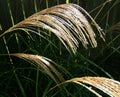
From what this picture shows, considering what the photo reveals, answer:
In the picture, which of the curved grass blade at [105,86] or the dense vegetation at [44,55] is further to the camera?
the dense vegetation at [44,55]

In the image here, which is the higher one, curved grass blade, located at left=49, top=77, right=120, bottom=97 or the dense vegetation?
curved grass blade, located at left=49, top=77, right=120, bottom=97

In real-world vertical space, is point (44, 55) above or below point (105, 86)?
below

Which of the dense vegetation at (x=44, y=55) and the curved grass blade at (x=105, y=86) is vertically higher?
the curved grass blade at (x=105, y=86)

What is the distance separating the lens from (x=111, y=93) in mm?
1066

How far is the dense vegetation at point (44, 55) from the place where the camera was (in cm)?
238

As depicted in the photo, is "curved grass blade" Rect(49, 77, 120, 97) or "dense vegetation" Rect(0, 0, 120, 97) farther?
"dense vegetation" Rect(0, 0, 120, 97)

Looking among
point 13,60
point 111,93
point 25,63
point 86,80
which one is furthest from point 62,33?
point 13,60

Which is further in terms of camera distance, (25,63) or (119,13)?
(119,13)

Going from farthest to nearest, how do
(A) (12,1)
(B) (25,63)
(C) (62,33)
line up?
(A) (12,1) < (B) (25,63) < (C) (62,33)

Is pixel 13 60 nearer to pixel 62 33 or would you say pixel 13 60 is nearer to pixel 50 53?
pixel 50 53

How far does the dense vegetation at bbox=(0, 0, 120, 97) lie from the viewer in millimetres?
2375

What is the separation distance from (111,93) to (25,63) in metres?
1.60

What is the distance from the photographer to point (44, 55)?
250 centimetres

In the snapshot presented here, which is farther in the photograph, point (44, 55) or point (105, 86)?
point (44, 55)
